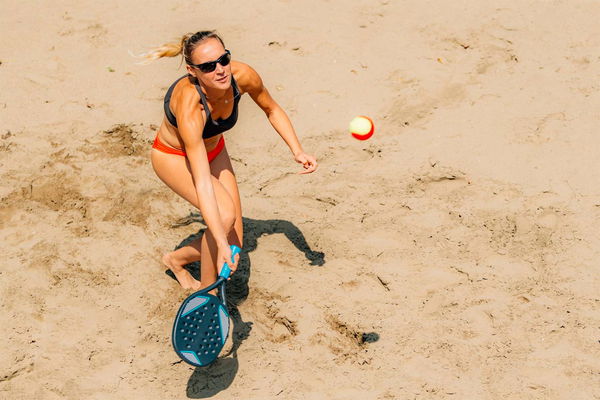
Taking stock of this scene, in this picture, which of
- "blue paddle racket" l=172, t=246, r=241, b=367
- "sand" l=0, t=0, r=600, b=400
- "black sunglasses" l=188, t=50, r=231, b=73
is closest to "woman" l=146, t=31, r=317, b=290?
"black sunglasses" l=188, t=50, r=231, b=73

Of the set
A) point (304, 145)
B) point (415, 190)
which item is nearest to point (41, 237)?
point (304, 145)

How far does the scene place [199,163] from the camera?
411cm

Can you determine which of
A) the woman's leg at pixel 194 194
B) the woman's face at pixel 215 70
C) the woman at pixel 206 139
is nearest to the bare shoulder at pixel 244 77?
the woman at pixel 206 139

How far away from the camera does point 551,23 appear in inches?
290

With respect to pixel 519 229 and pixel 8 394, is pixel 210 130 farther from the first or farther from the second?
pixel 519 229

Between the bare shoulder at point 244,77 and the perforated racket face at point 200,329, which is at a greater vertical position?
the bare shoulder at point 244,77

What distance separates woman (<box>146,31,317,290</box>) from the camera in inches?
161

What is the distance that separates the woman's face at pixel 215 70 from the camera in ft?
13.3

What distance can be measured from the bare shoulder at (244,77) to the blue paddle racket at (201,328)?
118 cm

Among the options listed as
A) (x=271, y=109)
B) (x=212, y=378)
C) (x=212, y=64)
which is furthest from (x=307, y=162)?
(x=212, y=378)

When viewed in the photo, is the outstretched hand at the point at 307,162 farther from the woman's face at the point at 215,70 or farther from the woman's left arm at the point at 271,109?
the woman's face at the point at 215,70

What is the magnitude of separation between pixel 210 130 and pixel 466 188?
2.25m

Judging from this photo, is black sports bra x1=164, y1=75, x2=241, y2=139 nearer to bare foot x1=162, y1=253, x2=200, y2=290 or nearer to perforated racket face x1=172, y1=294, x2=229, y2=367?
perforated racket face x1=172, y1=294, x2=229, y2=367

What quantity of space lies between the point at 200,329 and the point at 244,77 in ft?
4.86
